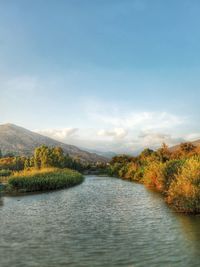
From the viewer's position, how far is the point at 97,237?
20.8 metres

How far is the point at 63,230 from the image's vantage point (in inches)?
900

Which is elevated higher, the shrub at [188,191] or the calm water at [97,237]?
the shrub at [188,191]

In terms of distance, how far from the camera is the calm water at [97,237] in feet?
53.5

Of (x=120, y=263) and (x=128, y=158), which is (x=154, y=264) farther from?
(x=128, y=158)

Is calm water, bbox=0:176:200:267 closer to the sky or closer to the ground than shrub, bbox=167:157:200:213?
closer to the ground

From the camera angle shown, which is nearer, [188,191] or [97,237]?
[97,237]

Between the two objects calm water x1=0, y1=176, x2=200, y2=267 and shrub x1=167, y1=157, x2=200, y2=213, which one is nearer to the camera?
calm water x1=0, y1=176, x2=200, y2=267

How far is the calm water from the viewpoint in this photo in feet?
53.5

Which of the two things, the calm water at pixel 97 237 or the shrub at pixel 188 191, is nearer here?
the calm water at pixel 97 237

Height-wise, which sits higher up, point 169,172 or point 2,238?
point 169,172

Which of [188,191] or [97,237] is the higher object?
[188,191]

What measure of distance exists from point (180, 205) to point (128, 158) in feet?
368

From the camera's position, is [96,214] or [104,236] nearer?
[104,236]

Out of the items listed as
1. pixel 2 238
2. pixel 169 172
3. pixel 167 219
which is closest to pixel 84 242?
pixel 2 238
